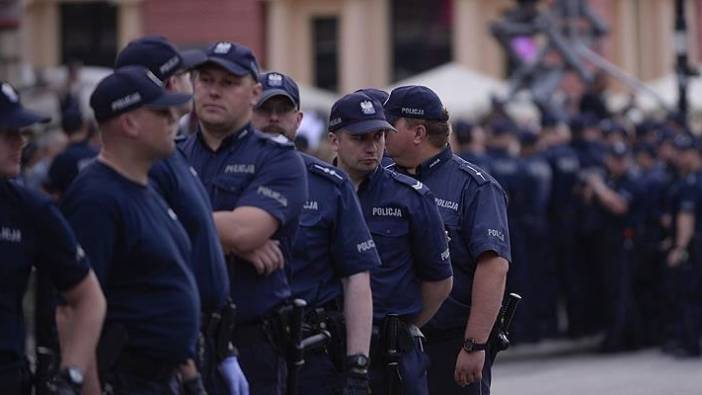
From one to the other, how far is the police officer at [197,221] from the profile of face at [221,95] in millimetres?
175

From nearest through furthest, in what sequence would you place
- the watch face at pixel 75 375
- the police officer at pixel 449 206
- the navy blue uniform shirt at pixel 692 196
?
the watch face at pixel 75 375 < the police officer at pixel 449 206 < the navy blue uniform shirt at pixel 692 196

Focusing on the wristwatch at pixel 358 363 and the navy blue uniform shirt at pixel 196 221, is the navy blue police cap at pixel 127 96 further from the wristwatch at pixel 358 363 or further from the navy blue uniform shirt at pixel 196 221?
the wristwatch at pixel 358 363

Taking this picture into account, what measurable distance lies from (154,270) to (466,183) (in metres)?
2.93

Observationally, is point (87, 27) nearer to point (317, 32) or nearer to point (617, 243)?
point (317, 32)

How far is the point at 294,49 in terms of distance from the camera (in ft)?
130

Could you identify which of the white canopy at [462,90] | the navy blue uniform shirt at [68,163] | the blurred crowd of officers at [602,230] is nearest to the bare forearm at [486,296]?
the navy blue uniform shirt at [68,163]

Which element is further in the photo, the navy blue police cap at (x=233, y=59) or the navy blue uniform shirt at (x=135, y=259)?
the navy blue police cap at (x=233, y=59)

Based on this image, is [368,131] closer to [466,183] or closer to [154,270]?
[466,183]

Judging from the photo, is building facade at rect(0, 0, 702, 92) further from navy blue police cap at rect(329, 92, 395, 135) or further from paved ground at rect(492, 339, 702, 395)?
navy blue police cap at rect(329, 92, 395, 135)

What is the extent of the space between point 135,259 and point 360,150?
87.9 inches

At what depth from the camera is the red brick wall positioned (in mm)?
39156

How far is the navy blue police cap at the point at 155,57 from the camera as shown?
674cm

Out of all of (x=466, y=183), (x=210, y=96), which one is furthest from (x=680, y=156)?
(x=210, y=96)

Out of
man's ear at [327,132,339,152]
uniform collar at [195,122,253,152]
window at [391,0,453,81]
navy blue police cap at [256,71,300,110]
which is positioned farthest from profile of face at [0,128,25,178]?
window at [391,0,453,81]
